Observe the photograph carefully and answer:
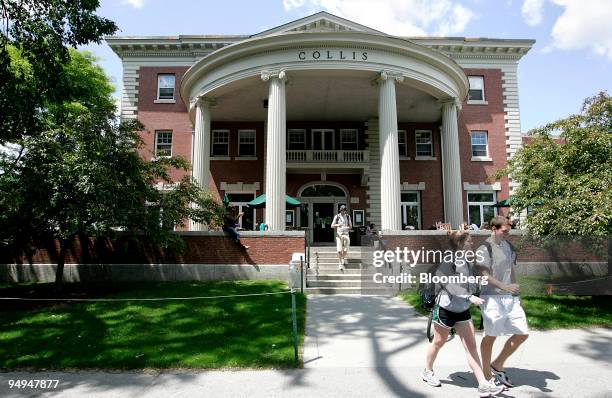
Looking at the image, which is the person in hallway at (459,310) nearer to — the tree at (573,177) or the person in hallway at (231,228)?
the tree at (573,177)

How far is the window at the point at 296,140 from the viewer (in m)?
24.9

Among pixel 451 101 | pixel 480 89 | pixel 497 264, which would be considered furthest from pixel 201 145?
pixel 480 89

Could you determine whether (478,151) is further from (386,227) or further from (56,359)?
(56,359)

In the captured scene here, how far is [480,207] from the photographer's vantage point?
81.6 ft

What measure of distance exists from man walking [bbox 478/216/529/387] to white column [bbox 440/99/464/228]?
15.0 meters

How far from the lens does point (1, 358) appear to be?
639 centimetres

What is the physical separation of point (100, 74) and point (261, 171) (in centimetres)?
1438

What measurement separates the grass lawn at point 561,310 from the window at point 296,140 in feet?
48.1

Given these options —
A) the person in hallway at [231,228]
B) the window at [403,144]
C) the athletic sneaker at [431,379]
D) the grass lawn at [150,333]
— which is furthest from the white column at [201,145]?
the athletic sneaker at [431,379]

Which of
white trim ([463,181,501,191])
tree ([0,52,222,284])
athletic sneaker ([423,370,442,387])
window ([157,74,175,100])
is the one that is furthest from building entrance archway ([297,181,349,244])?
athletic sneaker ([423,370,442,387])

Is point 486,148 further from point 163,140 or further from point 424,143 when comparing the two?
point 163,140

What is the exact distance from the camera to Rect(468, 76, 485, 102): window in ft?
85.0

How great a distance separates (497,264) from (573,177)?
755 cm

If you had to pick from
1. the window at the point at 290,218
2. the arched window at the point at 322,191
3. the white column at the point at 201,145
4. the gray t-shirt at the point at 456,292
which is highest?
the white column at the point at 201,145
